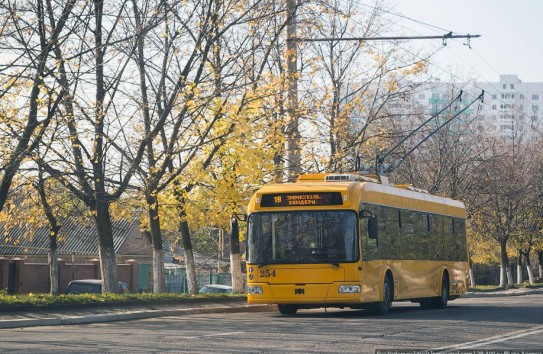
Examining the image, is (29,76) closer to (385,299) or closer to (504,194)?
(385,299)

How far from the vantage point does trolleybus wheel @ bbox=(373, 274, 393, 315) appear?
930 inches

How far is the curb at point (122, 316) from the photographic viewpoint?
20.3 metres

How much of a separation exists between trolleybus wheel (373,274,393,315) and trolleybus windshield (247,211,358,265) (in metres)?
1.89

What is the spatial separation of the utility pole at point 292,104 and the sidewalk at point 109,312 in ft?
18.1

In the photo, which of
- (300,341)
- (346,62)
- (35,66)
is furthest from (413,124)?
(300,341)

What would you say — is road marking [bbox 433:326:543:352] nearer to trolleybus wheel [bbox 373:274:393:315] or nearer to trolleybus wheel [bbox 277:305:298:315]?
trolleybus wheel [bbox 373:274:393:315]

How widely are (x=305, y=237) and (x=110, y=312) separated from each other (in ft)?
15.6

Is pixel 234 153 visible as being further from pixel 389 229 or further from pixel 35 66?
pixel 35 66

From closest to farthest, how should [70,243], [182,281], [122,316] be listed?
[122,316], [182,281], [70,243]

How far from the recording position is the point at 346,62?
121 feet

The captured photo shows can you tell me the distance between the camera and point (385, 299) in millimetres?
23938

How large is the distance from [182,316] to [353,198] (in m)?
5.33

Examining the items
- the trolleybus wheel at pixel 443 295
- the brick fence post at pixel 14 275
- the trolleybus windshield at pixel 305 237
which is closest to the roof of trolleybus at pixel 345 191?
the trolleybus windshield at pixel 305 237

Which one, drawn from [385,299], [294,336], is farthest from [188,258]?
[294,336]
